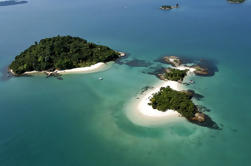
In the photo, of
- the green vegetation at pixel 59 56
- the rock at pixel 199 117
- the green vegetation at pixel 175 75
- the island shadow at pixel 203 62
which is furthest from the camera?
the green vegetation at pixel 59 56

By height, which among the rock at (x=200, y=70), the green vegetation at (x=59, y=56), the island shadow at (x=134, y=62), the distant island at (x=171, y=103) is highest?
the green vegetation at (x=59, y=56)

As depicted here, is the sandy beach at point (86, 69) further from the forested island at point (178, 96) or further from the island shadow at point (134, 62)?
the forested island at point (178, 96)

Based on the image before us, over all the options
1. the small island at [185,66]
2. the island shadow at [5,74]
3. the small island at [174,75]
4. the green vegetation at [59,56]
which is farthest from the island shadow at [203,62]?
the island shadow at [5,74]

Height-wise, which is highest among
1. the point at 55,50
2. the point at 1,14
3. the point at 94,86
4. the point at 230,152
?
the point at 1,14

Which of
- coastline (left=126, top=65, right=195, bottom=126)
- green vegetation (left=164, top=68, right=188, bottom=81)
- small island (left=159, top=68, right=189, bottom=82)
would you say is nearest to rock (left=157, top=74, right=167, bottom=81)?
small island (left=159, top=68, right=189, bottom=82)

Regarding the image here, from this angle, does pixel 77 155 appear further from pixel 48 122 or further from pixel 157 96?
pixel 157 96

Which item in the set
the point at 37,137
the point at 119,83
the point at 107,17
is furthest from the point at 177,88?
the point at 107,17

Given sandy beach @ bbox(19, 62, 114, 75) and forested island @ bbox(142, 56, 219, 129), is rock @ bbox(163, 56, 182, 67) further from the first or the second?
sandy beach @ bbox(19, 62, 114, 75)
